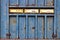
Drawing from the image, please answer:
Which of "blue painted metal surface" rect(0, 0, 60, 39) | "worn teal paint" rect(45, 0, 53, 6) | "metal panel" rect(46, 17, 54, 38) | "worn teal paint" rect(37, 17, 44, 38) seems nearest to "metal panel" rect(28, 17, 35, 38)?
"blue painted metal surface" rect(0, 0, 60, 39)

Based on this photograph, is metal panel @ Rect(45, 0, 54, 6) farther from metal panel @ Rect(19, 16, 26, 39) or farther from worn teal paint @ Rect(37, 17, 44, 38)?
metal panel @ Rect(19, 16, 26, 39)

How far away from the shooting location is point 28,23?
4895 mm

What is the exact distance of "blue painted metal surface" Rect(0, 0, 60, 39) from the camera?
4.88m

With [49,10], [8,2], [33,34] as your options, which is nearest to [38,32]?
[33,34]

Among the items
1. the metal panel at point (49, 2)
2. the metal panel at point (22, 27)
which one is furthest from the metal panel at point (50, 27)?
the metal panel at point (22, 27)

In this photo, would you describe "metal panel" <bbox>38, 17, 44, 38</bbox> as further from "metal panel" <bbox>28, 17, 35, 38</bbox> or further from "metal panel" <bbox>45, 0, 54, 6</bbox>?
"metal panel" <bbox>45, 0, 54, 6</bbox>

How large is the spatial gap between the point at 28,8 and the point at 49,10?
0.74 metres

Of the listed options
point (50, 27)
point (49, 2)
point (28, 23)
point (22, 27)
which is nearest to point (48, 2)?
point (49, 2)

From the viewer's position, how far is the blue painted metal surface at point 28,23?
16.0 ft

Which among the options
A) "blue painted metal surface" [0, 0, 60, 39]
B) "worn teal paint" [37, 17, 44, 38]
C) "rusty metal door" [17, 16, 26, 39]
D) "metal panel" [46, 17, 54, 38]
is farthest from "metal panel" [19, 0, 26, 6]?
"metal panel" [46, 17, 54, 38]

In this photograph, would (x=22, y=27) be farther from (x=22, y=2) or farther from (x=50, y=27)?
(x=50, y=27)

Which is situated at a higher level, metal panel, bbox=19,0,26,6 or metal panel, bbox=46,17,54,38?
metal panel, bbox=19,0,26,6

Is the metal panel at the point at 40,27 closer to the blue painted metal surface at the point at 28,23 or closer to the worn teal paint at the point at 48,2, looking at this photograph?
the blue painted metal surface at the point at 28,23

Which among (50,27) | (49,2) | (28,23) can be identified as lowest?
(50,27)
